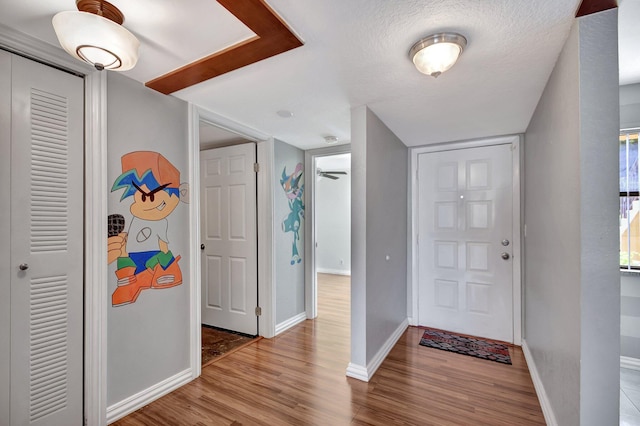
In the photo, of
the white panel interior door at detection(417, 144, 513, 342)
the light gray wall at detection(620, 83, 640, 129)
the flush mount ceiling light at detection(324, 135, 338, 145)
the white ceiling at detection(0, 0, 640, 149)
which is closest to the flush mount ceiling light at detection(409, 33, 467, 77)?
the white ceiling at detection(0, 0, 640, 149)

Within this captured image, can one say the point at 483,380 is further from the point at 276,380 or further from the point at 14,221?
the point at 14,221

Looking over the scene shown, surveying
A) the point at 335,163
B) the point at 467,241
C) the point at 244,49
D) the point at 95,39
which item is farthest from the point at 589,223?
the point at 335,163

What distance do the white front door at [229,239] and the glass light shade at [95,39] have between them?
1.81 m

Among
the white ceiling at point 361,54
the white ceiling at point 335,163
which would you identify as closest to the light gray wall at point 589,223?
the white ceiling at point 361,54

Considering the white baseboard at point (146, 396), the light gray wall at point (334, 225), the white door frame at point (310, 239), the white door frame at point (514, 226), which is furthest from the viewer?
the light gray wall at point (334, 225)

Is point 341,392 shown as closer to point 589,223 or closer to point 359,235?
point 359,235

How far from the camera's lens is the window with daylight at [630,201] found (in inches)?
88.7

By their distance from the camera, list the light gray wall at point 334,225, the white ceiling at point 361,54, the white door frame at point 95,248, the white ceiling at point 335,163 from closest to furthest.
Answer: the white ceiling at point 361,54, the white door frame at point 95,248, the white ceiling at point 335,163, the light gray wall at point 334,225

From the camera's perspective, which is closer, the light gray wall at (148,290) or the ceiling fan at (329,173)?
the light gray wall at (148,290)

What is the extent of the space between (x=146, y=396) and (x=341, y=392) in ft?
4.46

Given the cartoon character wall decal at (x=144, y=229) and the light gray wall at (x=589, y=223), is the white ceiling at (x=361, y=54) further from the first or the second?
the cartoon character wall decal at (x=144, y=229)

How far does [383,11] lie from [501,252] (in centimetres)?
273

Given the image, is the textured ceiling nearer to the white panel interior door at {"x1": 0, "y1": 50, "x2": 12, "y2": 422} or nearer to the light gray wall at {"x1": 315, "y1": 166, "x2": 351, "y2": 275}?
the white panel interior door at {"x1": 0, "y1": 50, "x2": 12, "y2": 422}

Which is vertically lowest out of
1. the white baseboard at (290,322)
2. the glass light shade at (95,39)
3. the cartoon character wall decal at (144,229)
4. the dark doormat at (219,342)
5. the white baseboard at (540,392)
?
the dark doormat at (219,342)
